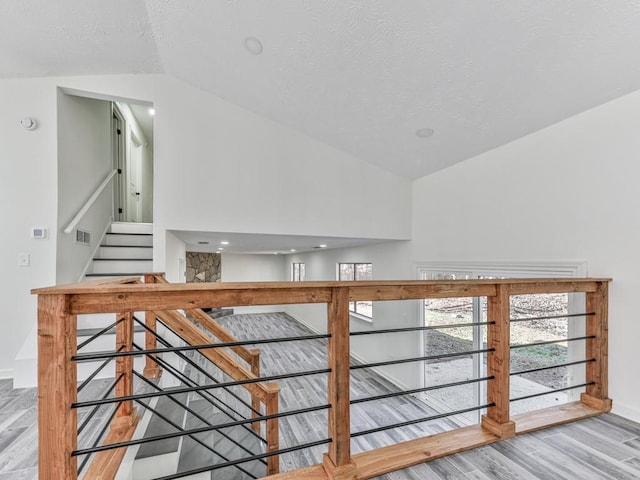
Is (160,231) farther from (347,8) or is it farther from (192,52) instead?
(347,8)

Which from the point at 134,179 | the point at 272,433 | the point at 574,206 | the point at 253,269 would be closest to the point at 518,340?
the point at 574,206

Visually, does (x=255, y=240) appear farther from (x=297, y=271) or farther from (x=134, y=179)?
(x=297, y=271)

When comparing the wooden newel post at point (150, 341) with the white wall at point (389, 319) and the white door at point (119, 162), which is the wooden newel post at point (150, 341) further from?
the white wall at point (389, 319)

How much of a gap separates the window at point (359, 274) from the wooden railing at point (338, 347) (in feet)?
12.1

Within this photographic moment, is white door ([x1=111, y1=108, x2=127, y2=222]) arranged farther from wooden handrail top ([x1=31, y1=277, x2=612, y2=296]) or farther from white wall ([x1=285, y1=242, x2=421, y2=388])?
white wall ([x1=285, y1=242, x2=421, y2=388])

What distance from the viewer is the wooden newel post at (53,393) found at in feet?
3.35

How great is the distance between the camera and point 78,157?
3574 mm

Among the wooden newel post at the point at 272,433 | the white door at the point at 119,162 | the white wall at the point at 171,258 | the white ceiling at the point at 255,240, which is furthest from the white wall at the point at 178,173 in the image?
the white door at the point at 119,162

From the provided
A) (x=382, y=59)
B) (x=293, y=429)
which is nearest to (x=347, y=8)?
(x=382, y=59)

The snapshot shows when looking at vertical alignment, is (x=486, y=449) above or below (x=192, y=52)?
below

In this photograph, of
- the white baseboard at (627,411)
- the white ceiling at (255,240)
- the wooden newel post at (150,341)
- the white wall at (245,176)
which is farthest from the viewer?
the white ceiling at (255,240)

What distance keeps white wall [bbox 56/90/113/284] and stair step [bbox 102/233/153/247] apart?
13 cm

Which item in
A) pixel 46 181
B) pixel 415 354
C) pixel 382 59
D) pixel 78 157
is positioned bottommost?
pixel 415 354

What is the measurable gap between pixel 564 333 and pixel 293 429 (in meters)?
2.95
